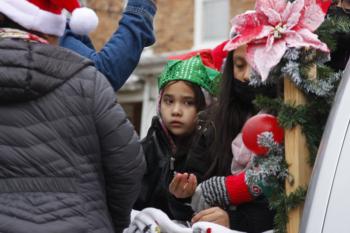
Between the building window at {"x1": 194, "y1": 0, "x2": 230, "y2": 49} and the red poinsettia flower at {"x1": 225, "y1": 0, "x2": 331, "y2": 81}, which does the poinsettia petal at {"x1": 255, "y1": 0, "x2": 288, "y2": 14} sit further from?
the building window at {"x1": 194, "y1": 0, "x2": 230, "y2": 49}

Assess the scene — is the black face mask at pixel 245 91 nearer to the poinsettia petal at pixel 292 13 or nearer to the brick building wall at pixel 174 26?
the poinsettia petal at pixel 292 13

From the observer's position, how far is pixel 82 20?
8.05 ft

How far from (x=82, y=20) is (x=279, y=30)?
717 millimetres

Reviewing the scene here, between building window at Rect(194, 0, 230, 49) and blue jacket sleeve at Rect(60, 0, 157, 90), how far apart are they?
9202 millimetres

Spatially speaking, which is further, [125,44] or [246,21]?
[125,44]

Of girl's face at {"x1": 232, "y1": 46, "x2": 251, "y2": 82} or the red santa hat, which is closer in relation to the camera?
the red santa hat

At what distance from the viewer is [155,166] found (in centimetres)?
293

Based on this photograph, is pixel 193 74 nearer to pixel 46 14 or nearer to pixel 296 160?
pixel 46 14

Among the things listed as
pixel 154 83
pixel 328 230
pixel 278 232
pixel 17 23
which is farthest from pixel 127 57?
pixel 154 83

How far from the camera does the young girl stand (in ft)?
9.29

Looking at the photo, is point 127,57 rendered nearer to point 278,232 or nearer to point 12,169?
point 12,169

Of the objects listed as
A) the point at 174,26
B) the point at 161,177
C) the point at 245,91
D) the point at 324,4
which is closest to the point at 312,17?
the point at 324,4

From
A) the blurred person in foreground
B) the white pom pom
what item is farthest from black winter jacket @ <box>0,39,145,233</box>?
the white pom pom

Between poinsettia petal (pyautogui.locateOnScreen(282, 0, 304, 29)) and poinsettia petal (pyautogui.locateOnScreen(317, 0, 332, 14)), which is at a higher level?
poinsettia petal (pyautogui.locateOnScreen(317, 0, 332, 14))
